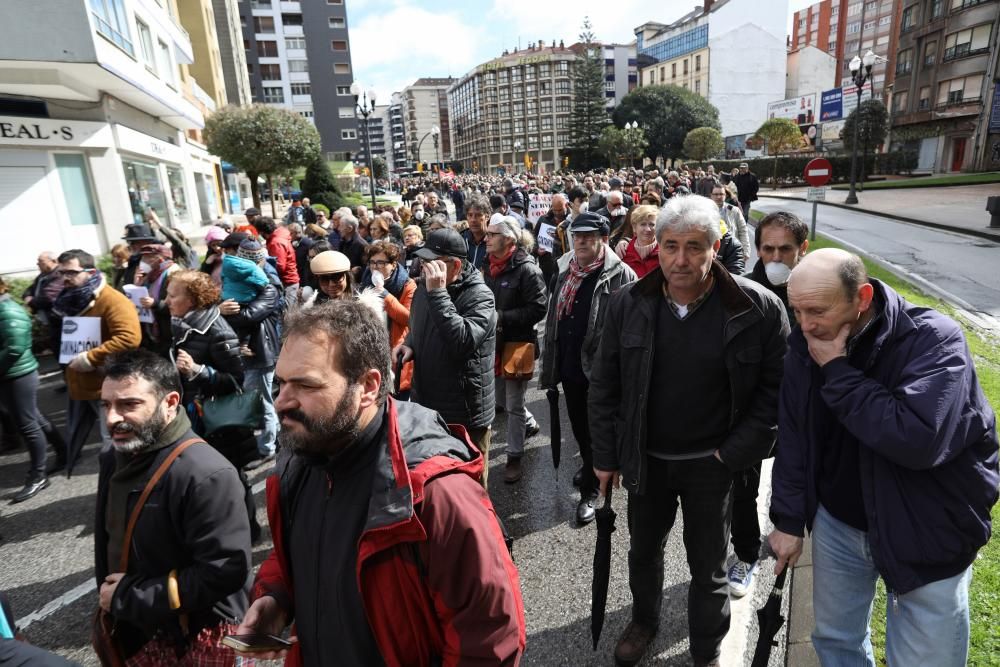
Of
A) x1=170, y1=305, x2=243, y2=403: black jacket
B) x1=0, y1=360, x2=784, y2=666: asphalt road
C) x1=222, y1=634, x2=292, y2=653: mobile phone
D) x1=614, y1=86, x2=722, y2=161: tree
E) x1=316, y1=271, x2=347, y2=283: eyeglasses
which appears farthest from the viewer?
x1=614, y1=86, x2=722, y2=161: tree

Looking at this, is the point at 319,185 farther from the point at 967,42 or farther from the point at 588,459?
the point at 967,42

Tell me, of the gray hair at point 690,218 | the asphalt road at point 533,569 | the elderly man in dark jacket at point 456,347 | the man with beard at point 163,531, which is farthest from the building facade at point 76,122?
the gray hair at point 690,218

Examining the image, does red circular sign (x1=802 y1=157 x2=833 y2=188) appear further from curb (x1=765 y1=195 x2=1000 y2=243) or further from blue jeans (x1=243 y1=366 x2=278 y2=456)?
blue jeans (x1=243 y1=366 x2=278 y2=456)

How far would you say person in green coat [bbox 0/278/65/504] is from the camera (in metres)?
4.66

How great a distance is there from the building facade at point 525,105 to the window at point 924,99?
5416 centimetres

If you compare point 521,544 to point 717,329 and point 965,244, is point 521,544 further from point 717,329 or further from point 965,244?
point 965,244

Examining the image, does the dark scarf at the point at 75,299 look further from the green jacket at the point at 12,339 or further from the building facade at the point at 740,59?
the building facade at the point at 740,59

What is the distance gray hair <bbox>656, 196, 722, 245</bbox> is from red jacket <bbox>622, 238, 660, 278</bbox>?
2.22 meters

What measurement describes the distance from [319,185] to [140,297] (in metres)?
24.7

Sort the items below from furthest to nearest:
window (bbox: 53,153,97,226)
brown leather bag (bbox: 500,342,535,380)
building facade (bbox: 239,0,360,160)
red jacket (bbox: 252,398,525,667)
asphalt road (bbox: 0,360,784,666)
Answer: building facade (bbox: 239,0,360,160) → window (bbox: 53,153,97,226) → brown leather bag (bbox: 500,342,535,380) → asphalt road (bbox: 0,360,784,666) → red jacket (bbox: 252,398,525,667)

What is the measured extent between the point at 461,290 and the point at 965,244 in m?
17.3

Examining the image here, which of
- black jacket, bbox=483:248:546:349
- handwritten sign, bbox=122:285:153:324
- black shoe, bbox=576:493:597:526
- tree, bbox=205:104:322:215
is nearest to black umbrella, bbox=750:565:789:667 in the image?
black shoe, bbox=576:493:597:526

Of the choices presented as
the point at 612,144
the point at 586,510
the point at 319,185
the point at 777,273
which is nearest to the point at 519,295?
the point at 586,510

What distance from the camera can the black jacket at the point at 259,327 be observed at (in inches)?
198
